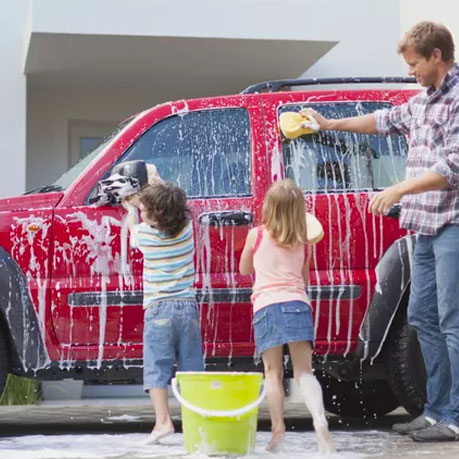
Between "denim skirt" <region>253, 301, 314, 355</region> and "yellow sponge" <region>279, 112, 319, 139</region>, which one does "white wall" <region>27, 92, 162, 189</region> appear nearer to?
"yellow sponge" <region>279, 112, 319, 139</region>

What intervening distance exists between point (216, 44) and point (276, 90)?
4214 millimetres

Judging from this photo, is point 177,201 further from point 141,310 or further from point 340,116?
point 340,116

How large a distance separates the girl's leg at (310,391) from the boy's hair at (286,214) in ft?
1.48

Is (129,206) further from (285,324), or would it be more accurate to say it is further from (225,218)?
(285,324)

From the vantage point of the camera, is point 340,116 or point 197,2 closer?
point 340,116

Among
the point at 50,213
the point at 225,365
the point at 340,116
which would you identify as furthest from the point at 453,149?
the point at 50,213

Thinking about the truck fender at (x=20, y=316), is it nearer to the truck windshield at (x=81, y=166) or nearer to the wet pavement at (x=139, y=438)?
the wet pavement at (x=139, y=438)

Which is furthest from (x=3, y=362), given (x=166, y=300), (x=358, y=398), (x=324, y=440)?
(x=358, y=398)

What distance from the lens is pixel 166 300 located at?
553 cm

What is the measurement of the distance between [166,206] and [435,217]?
1200mm

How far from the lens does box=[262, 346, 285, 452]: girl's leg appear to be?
529 cm

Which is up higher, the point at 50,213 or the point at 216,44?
the point at 216,44

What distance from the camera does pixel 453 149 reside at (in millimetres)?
5496

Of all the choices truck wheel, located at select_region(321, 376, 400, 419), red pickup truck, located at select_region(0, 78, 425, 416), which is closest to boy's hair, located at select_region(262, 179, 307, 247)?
red pickup truck, located at select_region(0, 78, 425, 416)
